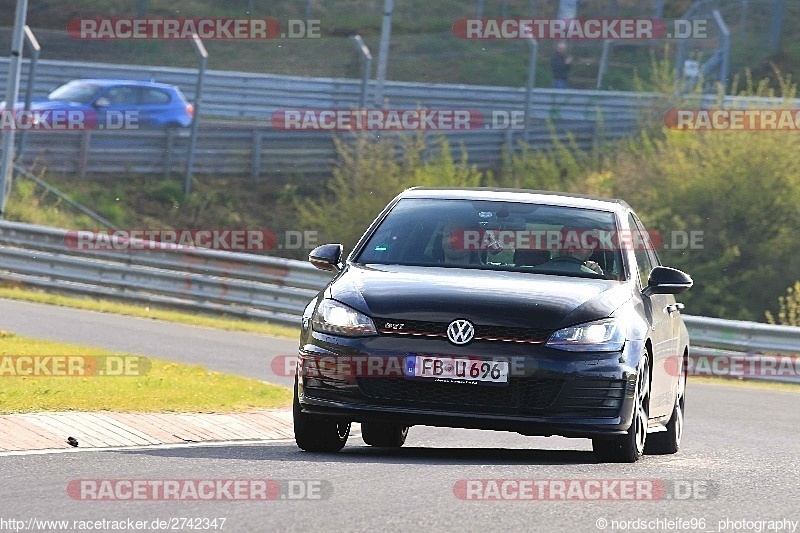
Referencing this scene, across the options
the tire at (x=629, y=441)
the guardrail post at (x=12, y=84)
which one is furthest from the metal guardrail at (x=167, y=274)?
the tire at (x=629, y=441)

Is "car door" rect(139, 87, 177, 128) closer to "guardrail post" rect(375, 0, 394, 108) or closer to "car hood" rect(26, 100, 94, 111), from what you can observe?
"car hood" rect(26, 100, 94, 111)

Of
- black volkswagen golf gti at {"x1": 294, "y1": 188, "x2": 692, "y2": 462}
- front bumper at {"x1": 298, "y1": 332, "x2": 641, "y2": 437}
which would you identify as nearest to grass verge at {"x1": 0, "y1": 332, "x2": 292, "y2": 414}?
black volkswagen golf gti at {"x1": 294, "y1": 188, "x2": 692, "y2": 462}

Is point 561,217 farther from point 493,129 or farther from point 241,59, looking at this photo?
point 241,59

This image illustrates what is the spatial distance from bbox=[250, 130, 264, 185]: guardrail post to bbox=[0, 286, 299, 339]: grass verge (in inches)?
509

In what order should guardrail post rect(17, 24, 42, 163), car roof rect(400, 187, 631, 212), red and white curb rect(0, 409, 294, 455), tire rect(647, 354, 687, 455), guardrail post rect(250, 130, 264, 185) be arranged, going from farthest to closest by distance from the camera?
guardrail post rect(250, 130, 264, 185)
guardrail post rect(17, 24, 42, 163)
tire rect(647, 354, 687, 455)
car roof rect(400, 187, 631, 212)
red and white curb rect(0, 409, 294, 455)

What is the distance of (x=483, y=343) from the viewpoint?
9.12m

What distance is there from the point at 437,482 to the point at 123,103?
30217mm

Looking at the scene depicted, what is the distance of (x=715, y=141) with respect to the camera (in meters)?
33.6

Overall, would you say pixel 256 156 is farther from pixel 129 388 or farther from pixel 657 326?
pixel 657 326

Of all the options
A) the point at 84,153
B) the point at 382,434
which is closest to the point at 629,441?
the point at 382,434

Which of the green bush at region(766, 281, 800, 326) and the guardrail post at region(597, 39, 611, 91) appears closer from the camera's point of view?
the green bush at region(766, 281, 800, 326)

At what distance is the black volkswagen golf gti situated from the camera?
360 inches

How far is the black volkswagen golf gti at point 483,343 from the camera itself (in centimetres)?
914

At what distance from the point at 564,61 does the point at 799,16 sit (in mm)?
13485
